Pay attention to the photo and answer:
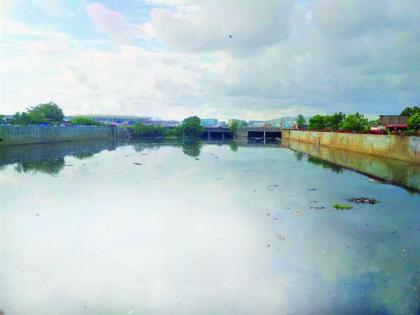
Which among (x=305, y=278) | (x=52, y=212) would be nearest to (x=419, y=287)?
(x=305, y=278)

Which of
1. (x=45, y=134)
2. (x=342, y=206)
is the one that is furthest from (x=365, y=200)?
(x=45, y=134)

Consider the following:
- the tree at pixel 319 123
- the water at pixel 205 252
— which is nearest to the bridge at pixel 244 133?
the tree at pixel 319 123

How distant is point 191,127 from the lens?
396 ft

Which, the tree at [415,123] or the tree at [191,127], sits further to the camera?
the tree at [191,127]

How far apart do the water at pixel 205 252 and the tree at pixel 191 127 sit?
100730 millimetres

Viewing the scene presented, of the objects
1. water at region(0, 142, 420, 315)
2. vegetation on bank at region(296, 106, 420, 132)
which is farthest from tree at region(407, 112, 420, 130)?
water at region(0, 142, 420, 315)

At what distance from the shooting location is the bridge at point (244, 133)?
126625 millimetres

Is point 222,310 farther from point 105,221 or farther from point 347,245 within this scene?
point 105,221

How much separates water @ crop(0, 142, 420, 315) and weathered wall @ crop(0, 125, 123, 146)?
36.0 meters

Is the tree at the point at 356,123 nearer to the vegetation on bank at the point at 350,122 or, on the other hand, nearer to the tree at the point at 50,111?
the vegetation on bank at the point at 350,122

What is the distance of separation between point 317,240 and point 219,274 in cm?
428

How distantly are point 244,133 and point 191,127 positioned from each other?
19534 millimetres

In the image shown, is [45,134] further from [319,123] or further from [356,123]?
[319,123]

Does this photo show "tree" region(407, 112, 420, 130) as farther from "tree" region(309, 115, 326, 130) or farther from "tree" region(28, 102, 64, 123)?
"tree" region(28, 102, 64, 123)
